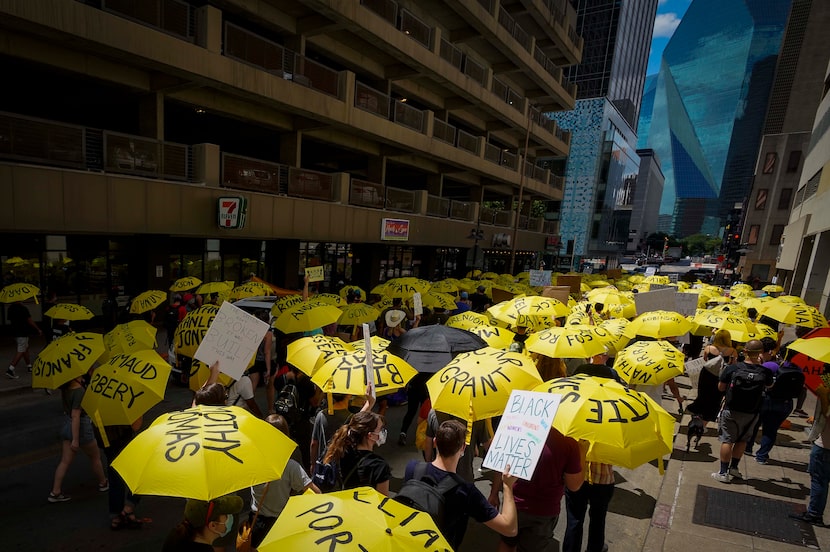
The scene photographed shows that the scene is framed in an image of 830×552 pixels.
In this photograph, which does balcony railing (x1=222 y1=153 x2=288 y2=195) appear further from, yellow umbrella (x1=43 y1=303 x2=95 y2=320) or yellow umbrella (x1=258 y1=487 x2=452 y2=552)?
yellow umbrella (x1=258 y1=487 x2=452 y2=552)

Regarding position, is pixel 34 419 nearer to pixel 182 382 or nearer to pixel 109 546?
pixel 182 382

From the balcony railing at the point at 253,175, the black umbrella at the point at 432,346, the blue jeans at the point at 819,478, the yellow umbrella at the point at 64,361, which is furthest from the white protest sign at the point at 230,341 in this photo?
the balcony railing at the point at 253,175

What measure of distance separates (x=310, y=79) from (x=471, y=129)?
1539 centimetres

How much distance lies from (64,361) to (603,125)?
6570 centimetres

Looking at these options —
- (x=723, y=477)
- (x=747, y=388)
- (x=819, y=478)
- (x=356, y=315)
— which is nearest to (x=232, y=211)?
(x=356, y=315)

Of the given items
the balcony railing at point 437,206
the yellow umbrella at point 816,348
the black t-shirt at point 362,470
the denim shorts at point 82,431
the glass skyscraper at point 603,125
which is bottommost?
the denim shorts at point 82,431

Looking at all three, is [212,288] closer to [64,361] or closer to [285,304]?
[285,304]

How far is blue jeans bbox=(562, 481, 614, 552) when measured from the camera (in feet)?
12.9

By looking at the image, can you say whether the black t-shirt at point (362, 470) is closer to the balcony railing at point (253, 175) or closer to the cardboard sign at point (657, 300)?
the cardboard sign at point (657, 300)

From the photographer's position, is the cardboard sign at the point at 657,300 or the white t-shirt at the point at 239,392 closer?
the white t-shirt at the point at 239,392

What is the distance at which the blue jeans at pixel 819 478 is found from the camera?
191 inches

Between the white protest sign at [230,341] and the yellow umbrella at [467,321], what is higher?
the white protest sign at [230,341]

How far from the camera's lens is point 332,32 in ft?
55.0

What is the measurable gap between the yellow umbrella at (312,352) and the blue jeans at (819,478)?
5765 millimetres
